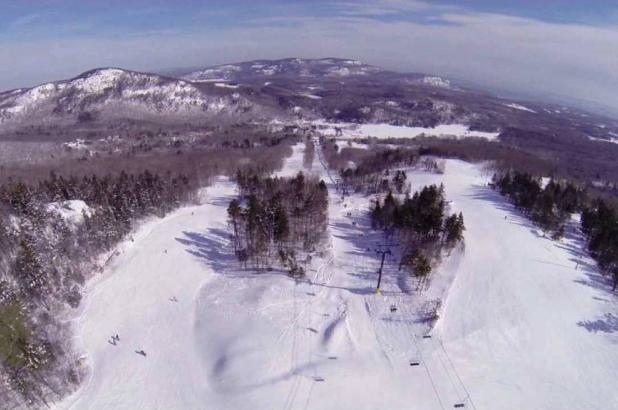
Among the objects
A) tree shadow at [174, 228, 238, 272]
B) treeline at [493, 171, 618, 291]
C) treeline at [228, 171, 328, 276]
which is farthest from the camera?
tree shadow at [174, 228, 238, 272]

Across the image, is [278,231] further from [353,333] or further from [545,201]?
[545,201]

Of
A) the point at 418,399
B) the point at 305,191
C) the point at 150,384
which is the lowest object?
the point at 150,384

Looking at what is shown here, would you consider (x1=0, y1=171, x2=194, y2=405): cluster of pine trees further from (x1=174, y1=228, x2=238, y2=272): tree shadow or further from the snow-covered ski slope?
(x1=174, y1=228, x2=238, y2=272): tree shadow

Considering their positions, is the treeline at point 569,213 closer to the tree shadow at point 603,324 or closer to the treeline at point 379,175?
the tree shadow at point 603,324

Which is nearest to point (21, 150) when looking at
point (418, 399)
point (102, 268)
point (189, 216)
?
point (189, 216)

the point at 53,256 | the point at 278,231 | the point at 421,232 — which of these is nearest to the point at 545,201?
the point at 421,232

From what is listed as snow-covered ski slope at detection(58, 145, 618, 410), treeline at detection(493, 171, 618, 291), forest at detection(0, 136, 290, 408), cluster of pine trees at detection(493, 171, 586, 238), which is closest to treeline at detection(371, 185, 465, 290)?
snow-covered ski slope at detection(58, 145, 618, 410)

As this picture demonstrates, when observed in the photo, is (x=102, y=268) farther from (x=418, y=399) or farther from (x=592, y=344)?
(x=592, y=344)
